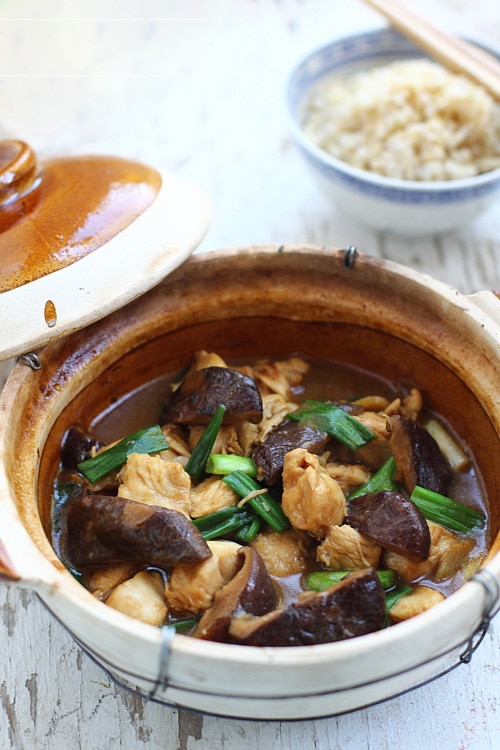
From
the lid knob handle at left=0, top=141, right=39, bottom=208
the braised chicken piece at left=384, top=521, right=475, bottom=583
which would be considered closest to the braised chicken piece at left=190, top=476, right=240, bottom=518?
the braised chicken piece at left=384, top=521, right=475, bottom=583

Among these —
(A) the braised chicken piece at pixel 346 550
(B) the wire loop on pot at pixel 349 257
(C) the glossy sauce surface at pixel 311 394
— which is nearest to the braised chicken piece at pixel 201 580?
(A) the braised chicken piece at pixel 346 550

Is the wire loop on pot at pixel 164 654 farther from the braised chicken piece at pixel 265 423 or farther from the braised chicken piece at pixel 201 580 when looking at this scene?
the braised chicken piece at pixel 265 423

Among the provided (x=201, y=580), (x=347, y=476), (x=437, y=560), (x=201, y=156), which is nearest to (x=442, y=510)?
(x=437, y=560)

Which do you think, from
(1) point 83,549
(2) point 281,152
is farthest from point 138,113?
(1) point 83,549

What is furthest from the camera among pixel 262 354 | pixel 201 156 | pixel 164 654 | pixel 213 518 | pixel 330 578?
pixel 201 156

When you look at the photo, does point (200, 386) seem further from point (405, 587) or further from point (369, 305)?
point (405, 587)

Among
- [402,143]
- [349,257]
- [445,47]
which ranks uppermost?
[445,47]

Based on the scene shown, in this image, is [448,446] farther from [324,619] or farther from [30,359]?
[30,359]
